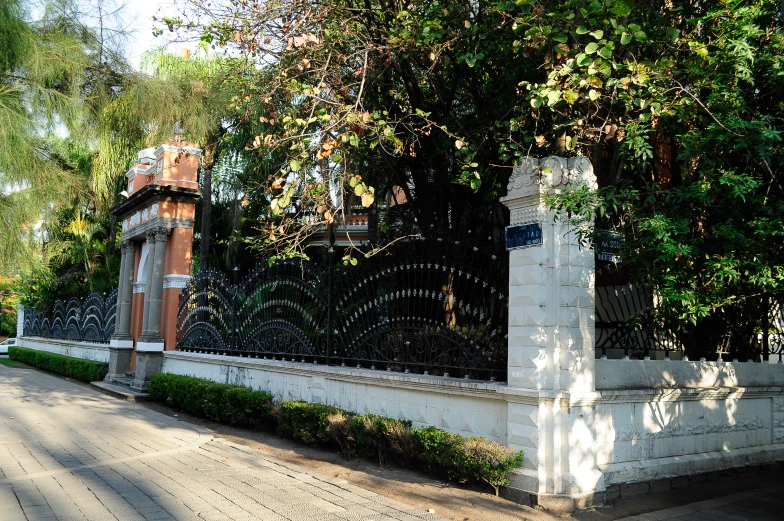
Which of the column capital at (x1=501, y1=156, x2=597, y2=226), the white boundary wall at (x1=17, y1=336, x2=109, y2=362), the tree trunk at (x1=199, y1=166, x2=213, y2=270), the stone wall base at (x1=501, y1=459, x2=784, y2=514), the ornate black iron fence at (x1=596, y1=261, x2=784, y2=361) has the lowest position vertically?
the stone wall base at (x1=501, y1=459, x2=784, y2=514)

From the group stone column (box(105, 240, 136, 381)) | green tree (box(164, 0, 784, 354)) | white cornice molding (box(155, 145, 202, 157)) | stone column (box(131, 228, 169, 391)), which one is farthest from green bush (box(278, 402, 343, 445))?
stone column (box(105, 240, 136, 381))

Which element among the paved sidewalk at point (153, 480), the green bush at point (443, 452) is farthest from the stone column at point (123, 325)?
the green bush at point (443, 452)

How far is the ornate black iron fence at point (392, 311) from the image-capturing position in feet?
24.3

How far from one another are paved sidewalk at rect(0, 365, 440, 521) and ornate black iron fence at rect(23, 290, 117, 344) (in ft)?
29.4

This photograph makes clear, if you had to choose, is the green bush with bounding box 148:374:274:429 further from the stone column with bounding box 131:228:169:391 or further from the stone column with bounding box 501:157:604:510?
the stone column with bounding box 501:157:604:510

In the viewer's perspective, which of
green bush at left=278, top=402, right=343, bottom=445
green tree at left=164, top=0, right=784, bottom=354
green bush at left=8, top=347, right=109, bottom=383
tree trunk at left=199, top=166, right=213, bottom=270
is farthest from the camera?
tree trunk at left=199, top=166, right=213, bottom=270

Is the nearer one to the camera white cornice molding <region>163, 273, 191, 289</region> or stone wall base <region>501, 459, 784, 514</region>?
stone wall base <region>501, 459, 784, 514</region>

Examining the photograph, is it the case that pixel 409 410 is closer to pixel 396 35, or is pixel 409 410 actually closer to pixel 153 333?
pixel 396 35

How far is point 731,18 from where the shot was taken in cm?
629

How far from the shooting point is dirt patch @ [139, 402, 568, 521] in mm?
6230

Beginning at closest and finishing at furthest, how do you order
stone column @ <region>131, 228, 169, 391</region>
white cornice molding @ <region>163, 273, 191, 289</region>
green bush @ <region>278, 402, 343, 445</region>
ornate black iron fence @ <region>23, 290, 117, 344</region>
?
green bush @ <region>278, 402, 343, 445</region>
stone column @ <region>131, 228, 169, 391</region>
white cornice molding @ <region>163, 273, 191, 289</region>
ornate black iron fence @ <region>23, 290, 117, 344</region>

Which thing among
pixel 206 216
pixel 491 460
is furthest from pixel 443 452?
pixel 206 216

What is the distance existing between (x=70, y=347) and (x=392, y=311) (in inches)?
770

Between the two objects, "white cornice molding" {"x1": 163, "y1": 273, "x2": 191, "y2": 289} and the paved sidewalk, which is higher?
"white cornice molding" {"x1": 163, "y1": 273, "x2": 191, "y2": 289}
